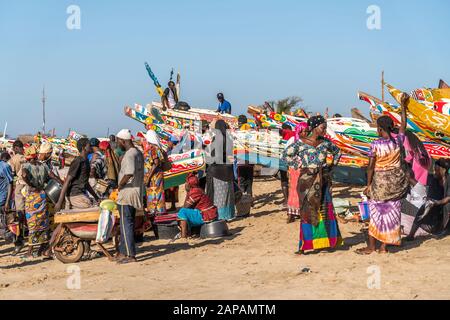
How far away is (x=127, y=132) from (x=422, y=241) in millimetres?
4443

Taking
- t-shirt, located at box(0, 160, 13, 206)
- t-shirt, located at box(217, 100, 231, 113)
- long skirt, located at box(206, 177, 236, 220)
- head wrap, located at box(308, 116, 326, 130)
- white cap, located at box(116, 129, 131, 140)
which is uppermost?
head wrap, located at box(308, 116, 326, 130)

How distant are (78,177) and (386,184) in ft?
14.3

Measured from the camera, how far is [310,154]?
873cm

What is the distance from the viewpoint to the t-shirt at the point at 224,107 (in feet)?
61.5

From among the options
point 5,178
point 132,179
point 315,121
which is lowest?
point 5,178

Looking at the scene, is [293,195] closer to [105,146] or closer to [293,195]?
[293,195]

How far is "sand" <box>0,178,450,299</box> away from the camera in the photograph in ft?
22.5

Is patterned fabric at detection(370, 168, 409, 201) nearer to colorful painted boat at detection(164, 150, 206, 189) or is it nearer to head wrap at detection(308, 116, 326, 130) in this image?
head wrap at detection(308, 116, 326, 130)

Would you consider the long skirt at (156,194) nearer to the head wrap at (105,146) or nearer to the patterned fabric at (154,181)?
the patterned fabric at (154,181)

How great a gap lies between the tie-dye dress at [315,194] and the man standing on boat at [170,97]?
12350 millimetres

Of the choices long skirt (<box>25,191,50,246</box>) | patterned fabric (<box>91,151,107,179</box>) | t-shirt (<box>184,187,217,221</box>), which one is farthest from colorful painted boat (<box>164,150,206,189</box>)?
long skirt (<box>25,191,50,246</box>)

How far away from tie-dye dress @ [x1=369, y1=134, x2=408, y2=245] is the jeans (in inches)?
126

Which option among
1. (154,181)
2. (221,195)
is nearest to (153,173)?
(154,181)
